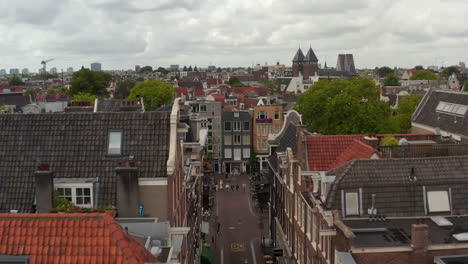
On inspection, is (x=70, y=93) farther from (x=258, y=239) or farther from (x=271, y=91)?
(x=258, y=239)

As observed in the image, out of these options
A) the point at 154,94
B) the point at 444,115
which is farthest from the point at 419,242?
the point at 154,94

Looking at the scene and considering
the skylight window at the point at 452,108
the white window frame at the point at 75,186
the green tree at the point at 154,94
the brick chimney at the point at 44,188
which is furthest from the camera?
the green tree at the point at 154,94

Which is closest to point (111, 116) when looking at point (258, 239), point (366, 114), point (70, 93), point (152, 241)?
point (152, 241)

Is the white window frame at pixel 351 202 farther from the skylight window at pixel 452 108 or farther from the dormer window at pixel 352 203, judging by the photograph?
the skylight window at pixel 452 108

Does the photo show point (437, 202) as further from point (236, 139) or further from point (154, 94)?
point (154, 94)

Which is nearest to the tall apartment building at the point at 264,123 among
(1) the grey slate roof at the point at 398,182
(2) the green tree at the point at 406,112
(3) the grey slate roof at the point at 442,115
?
(2) the green tree at the point at 406,112

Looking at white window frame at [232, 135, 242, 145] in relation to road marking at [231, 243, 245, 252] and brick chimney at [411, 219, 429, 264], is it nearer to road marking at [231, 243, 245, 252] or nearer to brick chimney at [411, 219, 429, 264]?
road marking at [231, 243, 245, 252]

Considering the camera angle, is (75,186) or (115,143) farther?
(115,143)

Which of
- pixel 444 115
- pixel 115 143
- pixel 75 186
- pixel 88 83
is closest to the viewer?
pixel 75 186
